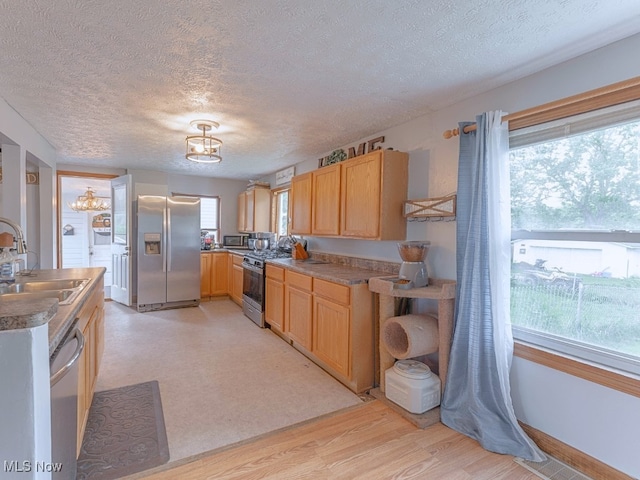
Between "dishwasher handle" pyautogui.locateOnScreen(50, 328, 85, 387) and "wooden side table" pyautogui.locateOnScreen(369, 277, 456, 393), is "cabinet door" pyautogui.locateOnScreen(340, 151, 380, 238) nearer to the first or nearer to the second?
"wooden side table" pyautogui.locateOnScreen(369, 277, 456, 393)

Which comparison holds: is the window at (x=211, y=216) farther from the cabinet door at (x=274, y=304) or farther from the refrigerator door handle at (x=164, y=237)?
the cabinet door at (x=274, y=304)

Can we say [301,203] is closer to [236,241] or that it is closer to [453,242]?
[453,242]

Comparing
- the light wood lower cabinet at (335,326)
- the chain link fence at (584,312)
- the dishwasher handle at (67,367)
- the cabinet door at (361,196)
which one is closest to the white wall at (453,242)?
the chain link fence at (584,312)

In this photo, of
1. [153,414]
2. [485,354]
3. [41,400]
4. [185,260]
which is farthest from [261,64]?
[185,260]

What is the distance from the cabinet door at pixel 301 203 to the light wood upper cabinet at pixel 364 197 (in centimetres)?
12

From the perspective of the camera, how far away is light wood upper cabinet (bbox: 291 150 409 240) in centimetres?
280

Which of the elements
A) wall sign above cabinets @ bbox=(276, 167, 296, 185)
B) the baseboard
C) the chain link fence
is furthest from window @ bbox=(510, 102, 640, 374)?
wall sign above cabinets @ bbox=(276, 167, 296, 185)

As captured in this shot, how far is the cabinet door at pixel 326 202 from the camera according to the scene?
10.9ft

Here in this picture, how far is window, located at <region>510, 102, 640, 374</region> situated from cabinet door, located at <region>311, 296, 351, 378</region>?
1.23 meters

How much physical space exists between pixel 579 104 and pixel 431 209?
1.09m

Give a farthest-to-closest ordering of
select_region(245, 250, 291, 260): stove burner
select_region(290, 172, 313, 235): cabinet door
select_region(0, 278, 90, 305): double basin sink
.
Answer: select_region(245, 250, 291, 260): stove burner
select_region(290, 172, 313, 235): cabinet door
select_region(0, 278, 90, 305): double basin sink

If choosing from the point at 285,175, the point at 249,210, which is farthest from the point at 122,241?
the point at 285,175

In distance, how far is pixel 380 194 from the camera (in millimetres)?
2783

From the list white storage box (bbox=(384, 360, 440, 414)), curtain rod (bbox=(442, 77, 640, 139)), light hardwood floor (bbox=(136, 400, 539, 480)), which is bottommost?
light hardwood floor (bbox=(136, 400, 539, 480))
